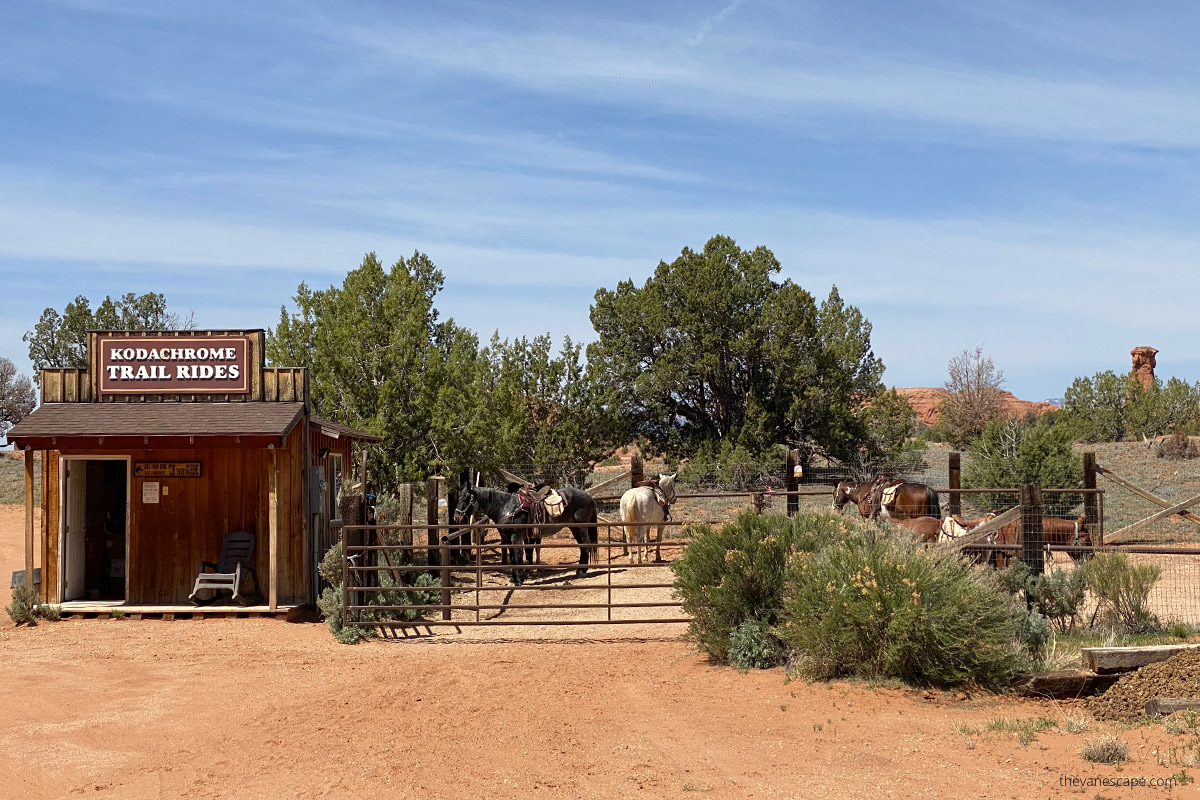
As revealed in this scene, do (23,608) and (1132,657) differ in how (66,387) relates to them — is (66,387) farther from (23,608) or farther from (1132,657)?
(1132,657)

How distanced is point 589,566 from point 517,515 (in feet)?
15.7

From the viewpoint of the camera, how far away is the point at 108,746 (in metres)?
8.02

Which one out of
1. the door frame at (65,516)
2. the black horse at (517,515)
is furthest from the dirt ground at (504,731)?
the black horse at (517,515)

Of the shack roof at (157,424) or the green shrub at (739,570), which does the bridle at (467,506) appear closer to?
the shack roof at (157,424)

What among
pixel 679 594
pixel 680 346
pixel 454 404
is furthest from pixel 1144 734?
pixel 680 346

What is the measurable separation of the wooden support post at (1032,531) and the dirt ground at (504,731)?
3386mm

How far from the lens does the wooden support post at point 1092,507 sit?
584 inches

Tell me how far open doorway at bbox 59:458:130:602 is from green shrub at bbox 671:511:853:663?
9.30 meters

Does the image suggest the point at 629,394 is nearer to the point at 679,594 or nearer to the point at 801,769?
the point at 679,594

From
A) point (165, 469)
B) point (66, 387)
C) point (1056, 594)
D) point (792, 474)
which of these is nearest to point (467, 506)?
point (165, 469)

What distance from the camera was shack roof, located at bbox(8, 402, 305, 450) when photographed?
14016 mm

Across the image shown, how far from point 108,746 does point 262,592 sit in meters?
7.43

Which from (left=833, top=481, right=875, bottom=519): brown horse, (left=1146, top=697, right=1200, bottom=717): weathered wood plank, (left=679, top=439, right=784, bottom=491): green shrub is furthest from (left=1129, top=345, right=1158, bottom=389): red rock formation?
(left=1146, top=697, right=1200, bottom=717): weathered wood plank

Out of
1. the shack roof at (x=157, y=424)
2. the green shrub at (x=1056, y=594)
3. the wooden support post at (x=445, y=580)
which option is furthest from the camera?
the shack roof at (x=157, y=424)
